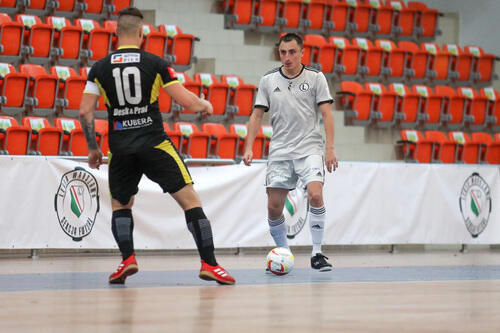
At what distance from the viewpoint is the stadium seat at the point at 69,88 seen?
548 inches

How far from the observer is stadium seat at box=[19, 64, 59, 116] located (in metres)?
13.7

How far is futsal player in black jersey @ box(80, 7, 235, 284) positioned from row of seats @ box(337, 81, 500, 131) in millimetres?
10555

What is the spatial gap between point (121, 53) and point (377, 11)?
13809 millimetres

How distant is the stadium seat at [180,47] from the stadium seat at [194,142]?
2381 mm

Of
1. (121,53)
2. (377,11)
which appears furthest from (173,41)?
(121,53)

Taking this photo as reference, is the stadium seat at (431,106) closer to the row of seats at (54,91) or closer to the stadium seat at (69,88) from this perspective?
the row of seats at (54,91)

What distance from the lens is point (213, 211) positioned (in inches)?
431

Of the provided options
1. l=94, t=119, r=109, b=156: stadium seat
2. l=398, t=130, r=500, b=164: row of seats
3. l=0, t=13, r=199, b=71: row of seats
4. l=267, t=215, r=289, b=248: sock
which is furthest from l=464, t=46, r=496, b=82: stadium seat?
l=267, t=215, r=289, b=248: sock

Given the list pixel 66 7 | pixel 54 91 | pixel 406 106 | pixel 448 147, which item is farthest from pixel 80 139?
pixel 448 147

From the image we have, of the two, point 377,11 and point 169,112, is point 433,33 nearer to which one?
point 377,11

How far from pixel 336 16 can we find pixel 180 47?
14.4 feet

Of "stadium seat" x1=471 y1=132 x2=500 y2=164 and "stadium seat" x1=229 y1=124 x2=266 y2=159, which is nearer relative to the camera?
"stadium seat" x1=229 y1=124 x2=266 y2=159

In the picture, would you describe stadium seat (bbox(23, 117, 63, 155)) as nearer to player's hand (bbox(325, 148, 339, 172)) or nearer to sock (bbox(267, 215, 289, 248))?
sock (bbox(267, 215, 289, 248))

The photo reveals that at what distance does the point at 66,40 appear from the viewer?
15.0 metres
